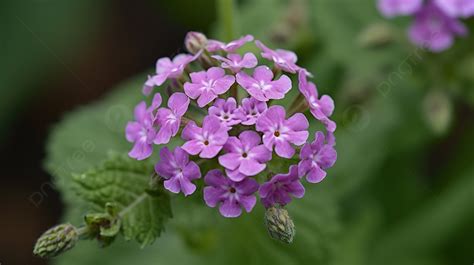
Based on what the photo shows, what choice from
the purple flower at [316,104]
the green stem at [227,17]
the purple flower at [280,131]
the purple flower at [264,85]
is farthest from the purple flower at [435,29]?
the purple flower at [280,131]

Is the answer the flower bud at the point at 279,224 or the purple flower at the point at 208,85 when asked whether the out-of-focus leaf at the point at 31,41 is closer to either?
the purple flower at the point at 208,85

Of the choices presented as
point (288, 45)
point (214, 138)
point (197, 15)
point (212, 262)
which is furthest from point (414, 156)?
point (214, 138)

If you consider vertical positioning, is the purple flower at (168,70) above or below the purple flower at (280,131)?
above

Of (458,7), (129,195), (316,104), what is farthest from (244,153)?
(458,7)

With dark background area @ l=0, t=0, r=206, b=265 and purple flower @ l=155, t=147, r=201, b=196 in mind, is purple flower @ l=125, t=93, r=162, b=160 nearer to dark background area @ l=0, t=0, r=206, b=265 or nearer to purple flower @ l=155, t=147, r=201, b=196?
purple flower @ l=155, t=147, r=201, b=196

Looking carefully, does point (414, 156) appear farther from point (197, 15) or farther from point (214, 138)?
point (214, 138)
